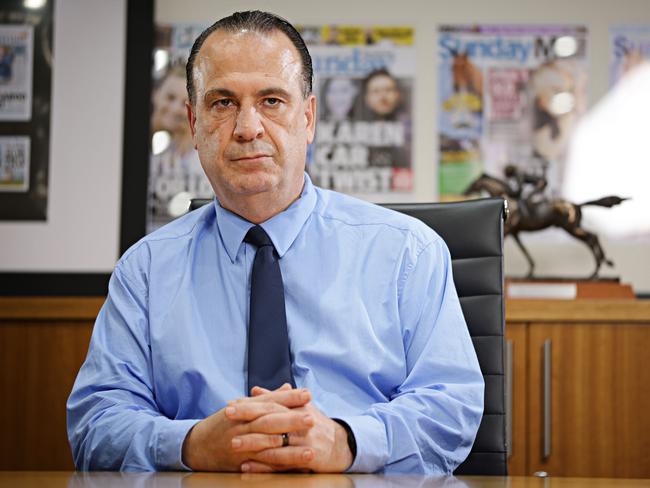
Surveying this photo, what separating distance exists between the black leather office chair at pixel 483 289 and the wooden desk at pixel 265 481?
0.63 metres

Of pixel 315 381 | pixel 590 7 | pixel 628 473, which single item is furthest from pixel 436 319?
pixel 590 7

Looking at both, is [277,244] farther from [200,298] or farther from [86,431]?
[86,431]

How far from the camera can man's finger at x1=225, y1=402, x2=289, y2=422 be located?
126cm

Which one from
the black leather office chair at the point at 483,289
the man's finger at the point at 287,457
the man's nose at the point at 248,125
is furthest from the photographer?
the black leather office chair at the point at 483,289

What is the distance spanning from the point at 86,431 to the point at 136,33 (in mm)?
1931

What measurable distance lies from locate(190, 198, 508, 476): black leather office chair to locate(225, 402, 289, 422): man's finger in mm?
577

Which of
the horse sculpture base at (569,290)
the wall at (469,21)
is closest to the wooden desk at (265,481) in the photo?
the horse sculpture base at (569,290)

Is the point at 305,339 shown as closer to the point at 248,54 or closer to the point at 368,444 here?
the point at 368,444

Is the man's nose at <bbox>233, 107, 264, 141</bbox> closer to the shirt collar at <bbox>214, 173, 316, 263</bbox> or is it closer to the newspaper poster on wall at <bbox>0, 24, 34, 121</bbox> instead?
the shirt collar at <bbox>214, 173, 316, 263</bbox>

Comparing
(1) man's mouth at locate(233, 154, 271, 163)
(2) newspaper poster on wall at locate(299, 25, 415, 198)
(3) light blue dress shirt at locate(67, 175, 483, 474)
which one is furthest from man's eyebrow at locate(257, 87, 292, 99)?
(2) newspaper poster on wall at locate(299, 25, 415, 198)

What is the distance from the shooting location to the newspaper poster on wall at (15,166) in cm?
304

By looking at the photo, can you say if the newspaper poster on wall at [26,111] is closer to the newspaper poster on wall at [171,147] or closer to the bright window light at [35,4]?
the bright window light at [35,4]

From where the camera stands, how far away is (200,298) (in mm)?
1587

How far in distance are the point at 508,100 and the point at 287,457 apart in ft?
6.78
